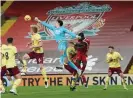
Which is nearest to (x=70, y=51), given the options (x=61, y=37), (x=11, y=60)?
(x=61, y=37)

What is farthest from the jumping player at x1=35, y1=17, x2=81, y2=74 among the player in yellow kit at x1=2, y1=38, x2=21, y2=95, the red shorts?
the player in yellow kit at x1=2, y1=38, x2=21, y2=95

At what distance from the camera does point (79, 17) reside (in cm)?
3116

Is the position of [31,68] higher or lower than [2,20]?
lower

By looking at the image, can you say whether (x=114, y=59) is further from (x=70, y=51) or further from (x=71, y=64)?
(x=71, y=64)

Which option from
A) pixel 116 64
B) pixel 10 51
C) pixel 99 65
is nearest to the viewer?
pixel 10 51

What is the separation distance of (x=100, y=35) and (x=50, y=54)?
288cm

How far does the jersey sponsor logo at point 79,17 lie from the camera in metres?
30.5

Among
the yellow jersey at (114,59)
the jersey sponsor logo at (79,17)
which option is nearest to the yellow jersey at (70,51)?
the yellow jersey at (114,59)

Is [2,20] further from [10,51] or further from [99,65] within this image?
[10,51]

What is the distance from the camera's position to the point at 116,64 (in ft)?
69.4

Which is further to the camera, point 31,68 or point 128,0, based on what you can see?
point 128,0

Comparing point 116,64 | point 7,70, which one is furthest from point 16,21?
point 7,70

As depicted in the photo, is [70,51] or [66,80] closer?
[70,51]

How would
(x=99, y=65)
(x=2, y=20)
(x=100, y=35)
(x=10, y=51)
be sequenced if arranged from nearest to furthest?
(x=10, y=51) < (x=99, y=65) < (x=100, y=35) < (x=2, y=20)
